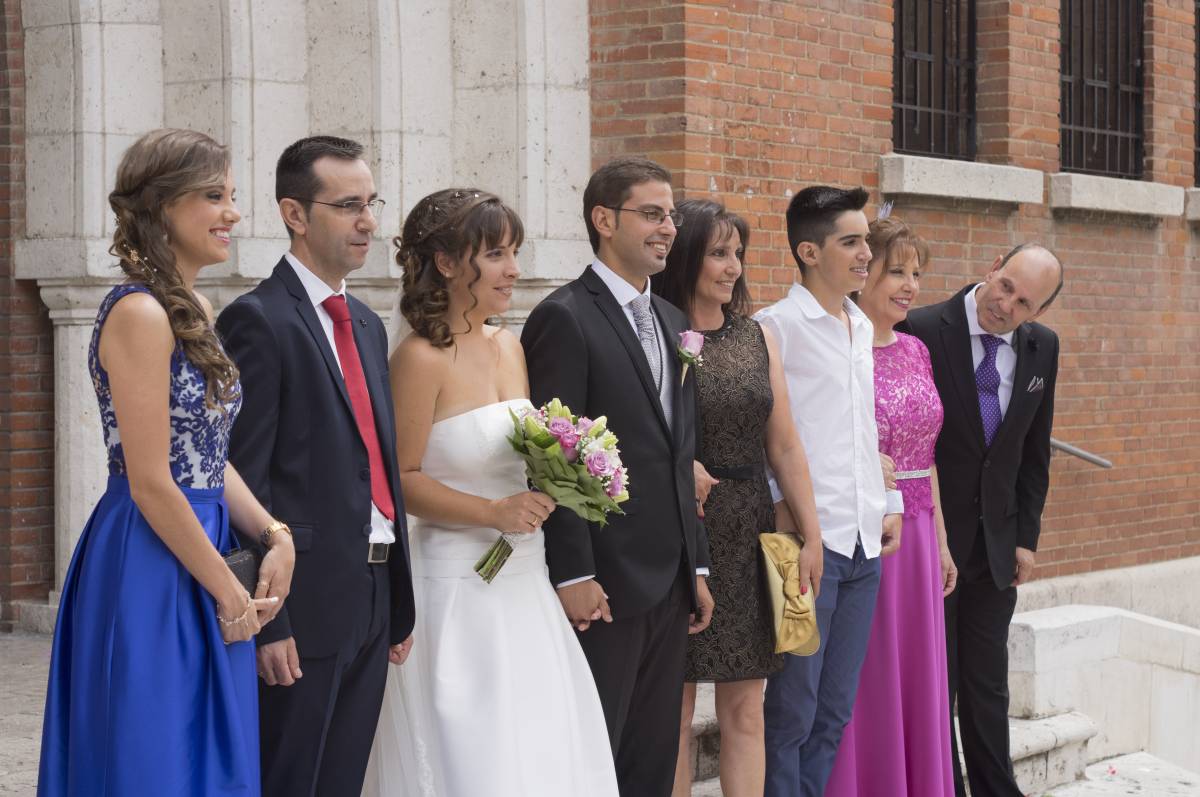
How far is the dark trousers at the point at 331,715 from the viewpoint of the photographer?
4.29 metres

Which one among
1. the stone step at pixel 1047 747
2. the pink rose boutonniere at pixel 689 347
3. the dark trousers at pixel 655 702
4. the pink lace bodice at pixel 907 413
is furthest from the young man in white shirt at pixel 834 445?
the stone step at pixel 1047 747

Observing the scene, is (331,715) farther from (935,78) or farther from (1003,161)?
(1003,161)

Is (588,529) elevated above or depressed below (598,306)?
below

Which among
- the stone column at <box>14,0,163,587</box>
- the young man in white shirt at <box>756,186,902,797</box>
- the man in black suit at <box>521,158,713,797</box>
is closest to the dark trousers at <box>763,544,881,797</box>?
the young man in white shirt at <box>756,186,902,797</box>

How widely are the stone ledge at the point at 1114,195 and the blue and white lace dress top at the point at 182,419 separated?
324 inches

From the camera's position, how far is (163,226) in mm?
3988

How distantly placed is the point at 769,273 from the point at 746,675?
3.72m

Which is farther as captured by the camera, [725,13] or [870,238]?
[725,13]

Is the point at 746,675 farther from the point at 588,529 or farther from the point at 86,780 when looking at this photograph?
the point at 86,780

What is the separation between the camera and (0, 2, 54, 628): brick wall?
7.98 meters

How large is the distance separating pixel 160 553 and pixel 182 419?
0.31 m

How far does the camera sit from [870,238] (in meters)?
6.48

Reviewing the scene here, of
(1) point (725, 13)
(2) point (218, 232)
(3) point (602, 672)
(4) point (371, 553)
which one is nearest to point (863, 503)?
(3) point (602, 672)

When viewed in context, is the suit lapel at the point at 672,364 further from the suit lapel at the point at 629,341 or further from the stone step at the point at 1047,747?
the stone step at the point at 1047,747
